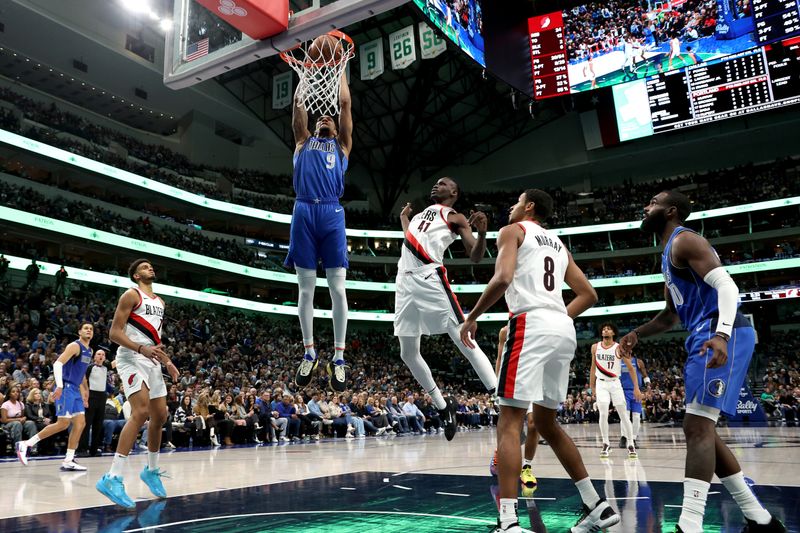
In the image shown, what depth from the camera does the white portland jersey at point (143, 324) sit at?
5.78 metres

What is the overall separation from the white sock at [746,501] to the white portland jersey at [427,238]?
9.59 ft

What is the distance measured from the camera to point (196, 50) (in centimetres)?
608

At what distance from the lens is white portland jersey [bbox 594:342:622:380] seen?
9375 mm

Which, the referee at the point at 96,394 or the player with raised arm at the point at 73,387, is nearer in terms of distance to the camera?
the player with raised arm at the point at 73,387

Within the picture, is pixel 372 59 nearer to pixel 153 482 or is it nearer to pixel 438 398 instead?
pixel 438 398

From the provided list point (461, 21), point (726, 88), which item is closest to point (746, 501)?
point (461, 21)

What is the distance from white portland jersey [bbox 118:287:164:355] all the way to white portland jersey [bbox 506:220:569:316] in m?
3.64

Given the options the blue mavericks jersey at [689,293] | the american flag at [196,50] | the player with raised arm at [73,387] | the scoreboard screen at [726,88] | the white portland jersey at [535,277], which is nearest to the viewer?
the blue mavericks jersey at [689,293]

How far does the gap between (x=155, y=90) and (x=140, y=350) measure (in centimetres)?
3050

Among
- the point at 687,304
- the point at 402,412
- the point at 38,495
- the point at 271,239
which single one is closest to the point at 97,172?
the point at 271,239

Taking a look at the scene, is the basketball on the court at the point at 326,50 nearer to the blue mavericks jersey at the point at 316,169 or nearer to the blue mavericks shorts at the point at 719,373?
the blue mavericks jersey at the point at 316,169

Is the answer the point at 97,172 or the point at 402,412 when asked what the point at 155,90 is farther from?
the point at 402,412

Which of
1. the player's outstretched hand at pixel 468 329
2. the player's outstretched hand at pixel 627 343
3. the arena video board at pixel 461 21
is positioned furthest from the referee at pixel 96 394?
the arena video board at pixel 461 21

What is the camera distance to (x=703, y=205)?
34.8 metres
